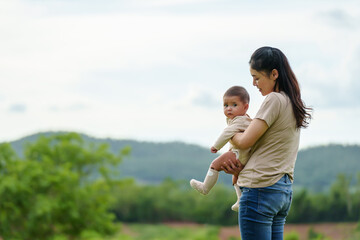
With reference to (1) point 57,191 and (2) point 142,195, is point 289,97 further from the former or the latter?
(2) point 142,195

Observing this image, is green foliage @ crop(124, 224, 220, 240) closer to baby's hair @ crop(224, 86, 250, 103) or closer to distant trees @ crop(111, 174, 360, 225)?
distant trees @ crop(111, 174, 360, 225)

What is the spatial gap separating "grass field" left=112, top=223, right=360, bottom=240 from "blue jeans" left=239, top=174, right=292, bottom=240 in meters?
9.44

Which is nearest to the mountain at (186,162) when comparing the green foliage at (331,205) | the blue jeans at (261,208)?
the green foliage at (331,205)

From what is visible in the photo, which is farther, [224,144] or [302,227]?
[302,227]

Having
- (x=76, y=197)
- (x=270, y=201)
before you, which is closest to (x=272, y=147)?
(x=270, y=201)

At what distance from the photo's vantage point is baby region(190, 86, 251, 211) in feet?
7.93

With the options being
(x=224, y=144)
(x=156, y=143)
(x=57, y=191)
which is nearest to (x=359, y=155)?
(x=57, y=191)

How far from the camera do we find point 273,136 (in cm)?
227

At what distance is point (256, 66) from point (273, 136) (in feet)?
1.07

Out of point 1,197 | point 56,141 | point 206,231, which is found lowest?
point 206,231

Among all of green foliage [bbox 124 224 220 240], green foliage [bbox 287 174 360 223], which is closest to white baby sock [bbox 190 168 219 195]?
green foliage [bbox 287 174 360 223]

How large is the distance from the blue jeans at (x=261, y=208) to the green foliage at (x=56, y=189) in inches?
590

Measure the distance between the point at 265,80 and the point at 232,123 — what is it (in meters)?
0.29

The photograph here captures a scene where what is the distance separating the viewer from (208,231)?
1795 cm
